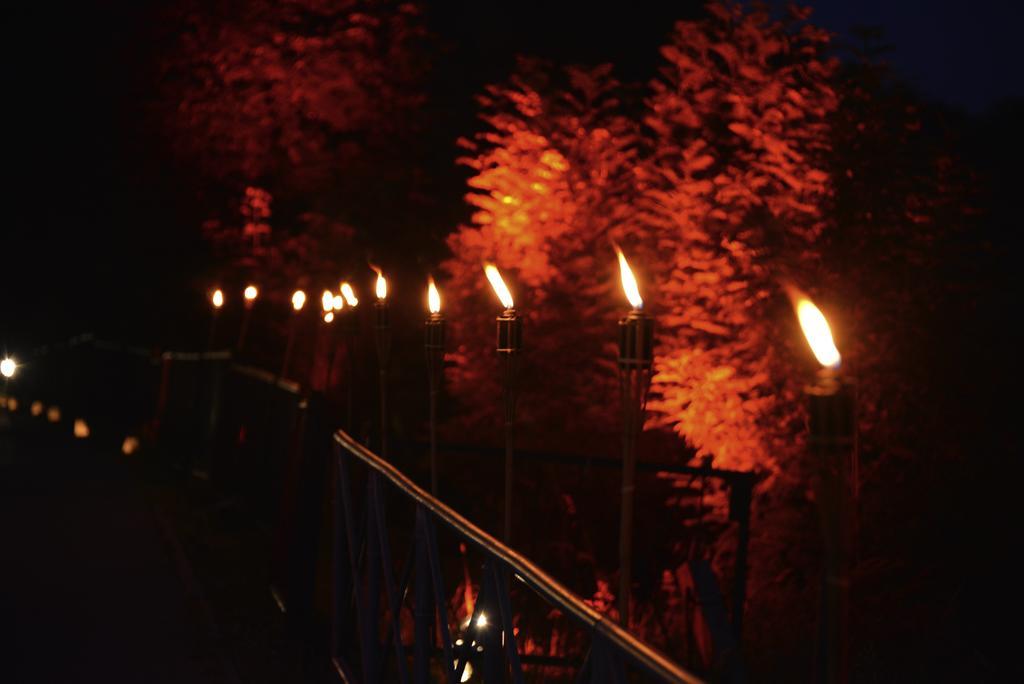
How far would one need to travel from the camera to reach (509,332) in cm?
514

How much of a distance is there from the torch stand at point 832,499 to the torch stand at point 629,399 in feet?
5.63

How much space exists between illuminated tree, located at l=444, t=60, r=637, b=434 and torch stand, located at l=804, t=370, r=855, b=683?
1198 centimetres

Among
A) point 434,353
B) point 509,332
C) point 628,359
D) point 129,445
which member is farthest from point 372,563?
point 129,445

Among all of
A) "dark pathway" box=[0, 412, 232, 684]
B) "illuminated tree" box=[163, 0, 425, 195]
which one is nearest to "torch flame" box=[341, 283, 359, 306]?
"dark pathway" box=[0, 412, 232, 684]

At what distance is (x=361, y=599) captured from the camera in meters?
6.03

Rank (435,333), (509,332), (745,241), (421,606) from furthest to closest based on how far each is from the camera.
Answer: (745,241)
(435,333)
(509,332)
(421,606)

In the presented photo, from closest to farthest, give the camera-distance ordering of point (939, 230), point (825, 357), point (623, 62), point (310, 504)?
point (825, 357) < point (310, 504) < point (939, 230) < point (623, 62)

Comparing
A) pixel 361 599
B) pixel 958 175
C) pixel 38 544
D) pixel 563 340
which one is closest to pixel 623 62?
pixel 563 340

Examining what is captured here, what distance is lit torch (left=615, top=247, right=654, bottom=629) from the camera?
3834 millimetres

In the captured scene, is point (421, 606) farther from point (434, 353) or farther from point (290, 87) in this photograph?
point (290, 87)

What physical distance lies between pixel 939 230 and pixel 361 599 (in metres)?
7.37

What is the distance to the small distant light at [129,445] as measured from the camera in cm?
1798

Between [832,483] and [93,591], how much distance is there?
315 inches

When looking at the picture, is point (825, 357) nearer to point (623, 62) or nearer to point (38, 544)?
point (38, 544)
